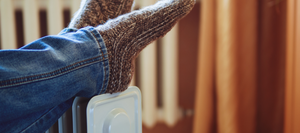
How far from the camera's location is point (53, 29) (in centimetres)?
90

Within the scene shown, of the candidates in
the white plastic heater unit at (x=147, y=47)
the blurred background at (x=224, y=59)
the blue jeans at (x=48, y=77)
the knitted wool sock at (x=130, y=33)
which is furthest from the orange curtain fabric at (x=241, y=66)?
the blue jeans at (x=48, y=77)

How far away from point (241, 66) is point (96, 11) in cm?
62

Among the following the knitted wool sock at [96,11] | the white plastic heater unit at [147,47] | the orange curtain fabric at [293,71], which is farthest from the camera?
the white plastic heater unit at [147,47]

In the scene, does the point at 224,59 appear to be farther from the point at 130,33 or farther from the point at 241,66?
the point at 130,33

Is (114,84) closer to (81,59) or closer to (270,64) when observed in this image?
(81,59)

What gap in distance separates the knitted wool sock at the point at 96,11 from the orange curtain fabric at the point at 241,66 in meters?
0.42

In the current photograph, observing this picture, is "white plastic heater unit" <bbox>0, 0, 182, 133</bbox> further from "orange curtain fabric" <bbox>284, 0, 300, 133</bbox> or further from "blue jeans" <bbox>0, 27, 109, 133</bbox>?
"blue jeans" <bbox>0, 27, 109, 133</bbox>

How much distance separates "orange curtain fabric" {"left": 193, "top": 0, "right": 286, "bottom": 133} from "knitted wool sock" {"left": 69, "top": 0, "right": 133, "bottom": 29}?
16.4 inches

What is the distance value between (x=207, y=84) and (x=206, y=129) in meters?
0.19

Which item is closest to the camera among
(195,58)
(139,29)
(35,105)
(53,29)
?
(35,105)

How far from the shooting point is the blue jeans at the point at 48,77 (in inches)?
11.9

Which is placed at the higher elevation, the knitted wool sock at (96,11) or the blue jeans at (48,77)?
the knitted wool sock at (96,11)

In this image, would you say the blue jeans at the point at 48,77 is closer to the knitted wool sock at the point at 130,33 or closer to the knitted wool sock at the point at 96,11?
the knitted wool sock at the point at 130,33

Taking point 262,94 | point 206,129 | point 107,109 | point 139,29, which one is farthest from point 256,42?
point 107,109
